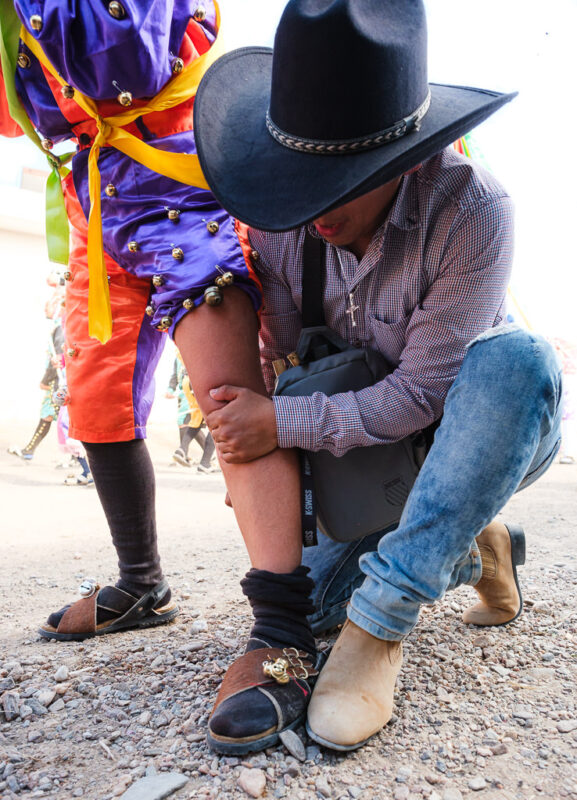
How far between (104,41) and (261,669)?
136 cm

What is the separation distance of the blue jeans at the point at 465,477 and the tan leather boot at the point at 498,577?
0.46 meters

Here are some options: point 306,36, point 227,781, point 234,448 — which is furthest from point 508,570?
point 306,36

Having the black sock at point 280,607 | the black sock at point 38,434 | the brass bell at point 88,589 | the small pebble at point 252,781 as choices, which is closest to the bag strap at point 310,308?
the black sock at point 280,607

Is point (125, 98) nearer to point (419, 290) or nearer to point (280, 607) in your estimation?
point (419, 290)

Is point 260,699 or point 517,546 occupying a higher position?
point 260,699

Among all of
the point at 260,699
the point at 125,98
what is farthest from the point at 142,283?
the point at 260,699

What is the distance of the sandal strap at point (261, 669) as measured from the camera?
1240mm

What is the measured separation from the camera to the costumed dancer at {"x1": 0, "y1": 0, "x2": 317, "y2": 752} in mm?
1420

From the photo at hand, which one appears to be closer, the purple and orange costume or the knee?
the knee

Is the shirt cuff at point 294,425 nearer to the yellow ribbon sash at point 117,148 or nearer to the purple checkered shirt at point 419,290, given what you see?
the purple checkered shirt at point 419,290

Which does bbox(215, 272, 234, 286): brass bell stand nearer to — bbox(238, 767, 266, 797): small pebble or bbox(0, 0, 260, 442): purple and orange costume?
bbox(0, 0, 260, 442): purple and orange costume

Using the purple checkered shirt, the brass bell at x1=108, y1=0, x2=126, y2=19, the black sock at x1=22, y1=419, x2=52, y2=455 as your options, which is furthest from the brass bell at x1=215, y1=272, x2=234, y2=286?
the black sock at x1=22, y1=419, x2=52, y2=455

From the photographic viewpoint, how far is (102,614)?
189cm

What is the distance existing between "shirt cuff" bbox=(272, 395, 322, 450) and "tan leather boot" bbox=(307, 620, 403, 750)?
0.38m
